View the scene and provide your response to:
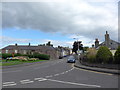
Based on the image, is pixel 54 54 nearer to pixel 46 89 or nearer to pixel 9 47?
pixel 9 47

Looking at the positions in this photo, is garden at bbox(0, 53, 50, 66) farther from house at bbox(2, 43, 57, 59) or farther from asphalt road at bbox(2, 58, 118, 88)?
house at bbox(2, 43, 57, 59)

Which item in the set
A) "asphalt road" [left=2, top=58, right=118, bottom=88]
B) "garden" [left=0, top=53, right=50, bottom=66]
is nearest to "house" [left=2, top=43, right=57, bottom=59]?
"garden" [left=0, top=53, right=50, bottom=66]

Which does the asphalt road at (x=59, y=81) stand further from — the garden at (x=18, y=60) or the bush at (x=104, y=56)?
the garden at (x=18, y=60)

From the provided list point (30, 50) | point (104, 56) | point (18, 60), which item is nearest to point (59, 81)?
point (104, 56)

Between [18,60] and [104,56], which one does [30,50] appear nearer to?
[18,60]

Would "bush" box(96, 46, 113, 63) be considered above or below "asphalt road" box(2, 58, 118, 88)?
above

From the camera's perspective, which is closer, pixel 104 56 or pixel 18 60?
pixel 104 56

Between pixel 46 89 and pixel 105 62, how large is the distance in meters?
13.9

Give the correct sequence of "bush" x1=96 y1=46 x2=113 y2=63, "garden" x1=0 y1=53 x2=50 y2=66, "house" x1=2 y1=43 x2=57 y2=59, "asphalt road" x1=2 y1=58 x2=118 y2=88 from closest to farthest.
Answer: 1. "asphalt road" x1=2 y1=58 x2=118 y2=88
2. "bush" x1=96 y1=46 x2=113 y2=63
3. "garden" x1=0 y1=53 x2=50 y2=66
4. "house" x1=2 y1=43 x2=57 y2=59

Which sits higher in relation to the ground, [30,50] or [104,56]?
[30,50]

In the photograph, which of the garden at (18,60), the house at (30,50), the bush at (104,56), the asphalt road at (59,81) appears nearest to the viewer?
the asphalt road at (59,81)

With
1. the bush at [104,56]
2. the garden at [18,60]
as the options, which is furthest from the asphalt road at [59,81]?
the garden at [18,60]

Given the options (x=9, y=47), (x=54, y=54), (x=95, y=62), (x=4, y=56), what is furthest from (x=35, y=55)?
(x=95, y=62)

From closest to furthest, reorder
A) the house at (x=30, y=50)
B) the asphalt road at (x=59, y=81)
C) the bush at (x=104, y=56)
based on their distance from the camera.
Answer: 1. the asphalt road at (x=59, y=81)
2. the bush at (x=104, y=56)
3. the house at (x=30, y=50)
